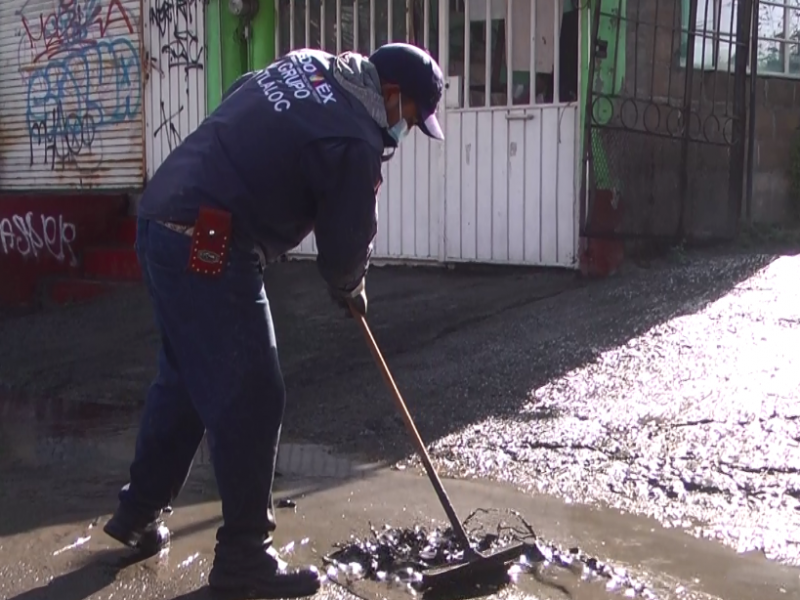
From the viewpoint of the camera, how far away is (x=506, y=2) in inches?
304

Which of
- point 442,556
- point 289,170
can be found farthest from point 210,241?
point 442,556

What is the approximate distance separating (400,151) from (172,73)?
2960mm

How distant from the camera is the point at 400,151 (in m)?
8.31

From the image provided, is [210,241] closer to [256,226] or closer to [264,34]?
[256,226]

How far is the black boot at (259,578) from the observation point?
3289 millimetres

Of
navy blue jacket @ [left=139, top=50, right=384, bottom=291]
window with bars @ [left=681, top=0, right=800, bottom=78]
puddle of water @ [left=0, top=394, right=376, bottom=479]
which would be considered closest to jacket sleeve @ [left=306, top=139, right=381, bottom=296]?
navy blue jacket @ [left=139, top=50, right=384, bottom=291]

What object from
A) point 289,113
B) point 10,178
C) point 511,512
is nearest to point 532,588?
point 511,512

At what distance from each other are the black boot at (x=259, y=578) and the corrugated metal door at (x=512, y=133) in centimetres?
438

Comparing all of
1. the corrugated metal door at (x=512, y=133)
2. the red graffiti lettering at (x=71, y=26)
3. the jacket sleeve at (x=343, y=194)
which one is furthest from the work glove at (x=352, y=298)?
the red graffiti lettering at (x=71, y=26)

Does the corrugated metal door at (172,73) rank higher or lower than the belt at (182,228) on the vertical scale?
higher

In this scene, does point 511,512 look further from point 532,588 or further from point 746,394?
point 746,394

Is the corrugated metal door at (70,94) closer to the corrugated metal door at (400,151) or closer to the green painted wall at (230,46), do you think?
the green painted wall at (230,46)

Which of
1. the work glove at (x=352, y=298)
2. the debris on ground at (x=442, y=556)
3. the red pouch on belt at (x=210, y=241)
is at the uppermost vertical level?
the red pouch on belt at (x=210, y=241)

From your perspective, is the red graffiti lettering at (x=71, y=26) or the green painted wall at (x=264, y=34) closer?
the green painted wall at (x=264, y=34)
